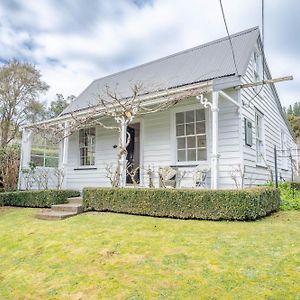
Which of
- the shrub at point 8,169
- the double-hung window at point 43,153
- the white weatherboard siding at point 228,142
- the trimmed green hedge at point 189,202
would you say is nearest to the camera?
the trimmed green hedge at point 189,202

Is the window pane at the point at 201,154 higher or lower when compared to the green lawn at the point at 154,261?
higher

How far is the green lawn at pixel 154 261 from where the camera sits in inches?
110

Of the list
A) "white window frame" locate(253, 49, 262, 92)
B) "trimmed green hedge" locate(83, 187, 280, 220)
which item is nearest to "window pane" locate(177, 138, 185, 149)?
"trimmed green hedge" locate(83, 187, 280, 220)

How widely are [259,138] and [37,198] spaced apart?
7.43m

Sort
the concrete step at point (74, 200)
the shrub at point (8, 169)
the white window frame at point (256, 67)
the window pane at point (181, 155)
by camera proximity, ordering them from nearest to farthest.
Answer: the concrete step at point (74, 200), the window pane at point (181, 155), the white window frame at point (256, 67), the shrub at point (8, 169)

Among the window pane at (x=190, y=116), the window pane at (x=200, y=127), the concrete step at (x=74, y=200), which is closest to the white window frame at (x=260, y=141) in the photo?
the window pane at (x=200, y=127)

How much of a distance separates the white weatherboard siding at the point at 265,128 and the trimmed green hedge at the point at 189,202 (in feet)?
5.12

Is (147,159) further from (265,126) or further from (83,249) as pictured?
(83,249)

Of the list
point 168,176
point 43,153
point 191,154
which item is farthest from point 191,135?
point 43,153

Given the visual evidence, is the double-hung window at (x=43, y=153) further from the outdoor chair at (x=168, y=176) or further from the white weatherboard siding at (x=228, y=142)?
the white weatherboard siding at (x=228, y=142)

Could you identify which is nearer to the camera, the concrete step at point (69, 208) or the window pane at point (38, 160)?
the concrete step at point (69, 208)

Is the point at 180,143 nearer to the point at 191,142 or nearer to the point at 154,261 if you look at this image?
the point at 191,142

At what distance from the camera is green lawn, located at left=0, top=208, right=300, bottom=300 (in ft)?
9.20

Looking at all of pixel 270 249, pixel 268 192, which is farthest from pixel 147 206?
pixel 270 249
